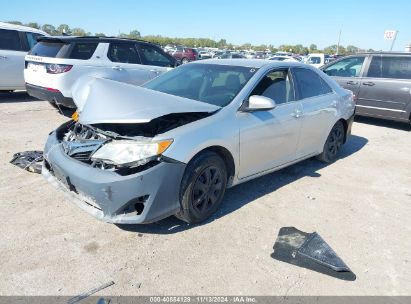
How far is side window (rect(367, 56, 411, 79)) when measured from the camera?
26.6 ft

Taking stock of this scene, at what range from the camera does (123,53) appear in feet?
26.1

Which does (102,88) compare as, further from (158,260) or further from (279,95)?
(279,95)

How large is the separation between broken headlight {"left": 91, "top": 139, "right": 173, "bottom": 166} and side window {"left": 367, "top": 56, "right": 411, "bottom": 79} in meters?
7.22

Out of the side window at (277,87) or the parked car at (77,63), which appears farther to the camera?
the parked car at (77,63)

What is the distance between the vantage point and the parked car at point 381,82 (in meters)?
8.07

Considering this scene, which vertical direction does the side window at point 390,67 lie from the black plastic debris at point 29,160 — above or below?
above

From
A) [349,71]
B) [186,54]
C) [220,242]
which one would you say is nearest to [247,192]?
[220,242]

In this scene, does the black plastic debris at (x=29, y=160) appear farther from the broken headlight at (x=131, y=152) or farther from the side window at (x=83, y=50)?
the side window at (x=83, y=50)

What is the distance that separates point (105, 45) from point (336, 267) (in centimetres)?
659

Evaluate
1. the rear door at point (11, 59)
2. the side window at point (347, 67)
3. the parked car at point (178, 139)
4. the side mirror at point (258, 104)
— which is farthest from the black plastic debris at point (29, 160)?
the side window at point (347, 67)

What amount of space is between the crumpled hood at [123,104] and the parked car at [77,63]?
11.6 ft

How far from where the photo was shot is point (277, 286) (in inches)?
107

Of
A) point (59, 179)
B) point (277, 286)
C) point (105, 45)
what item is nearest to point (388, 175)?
point (277, 286)

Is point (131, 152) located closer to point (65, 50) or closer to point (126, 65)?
point (65, 50)
